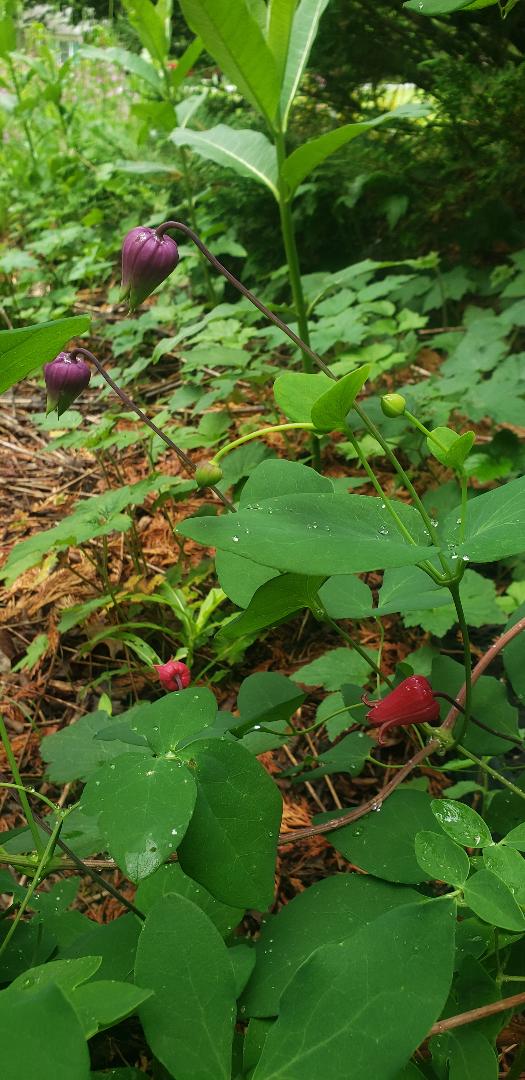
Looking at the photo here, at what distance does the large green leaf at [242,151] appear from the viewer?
184 cm

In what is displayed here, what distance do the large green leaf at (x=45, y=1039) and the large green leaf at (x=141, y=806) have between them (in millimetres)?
117

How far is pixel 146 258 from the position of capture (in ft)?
3.03

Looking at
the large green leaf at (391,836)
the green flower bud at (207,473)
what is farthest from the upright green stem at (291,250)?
the large green leaf at (391,836)

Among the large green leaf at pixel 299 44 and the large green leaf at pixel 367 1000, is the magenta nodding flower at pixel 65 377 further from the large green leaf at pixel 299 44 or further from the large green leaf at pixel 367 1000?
the large green leaf at pixel 299 44

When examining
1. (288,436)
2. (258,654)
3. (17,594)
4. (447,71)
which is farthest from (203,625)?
(447,71)

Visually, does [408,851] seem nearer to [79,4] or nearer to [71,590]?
[71,590]

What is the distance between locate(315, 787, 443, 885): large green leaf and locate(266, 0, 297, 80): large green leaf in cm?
150

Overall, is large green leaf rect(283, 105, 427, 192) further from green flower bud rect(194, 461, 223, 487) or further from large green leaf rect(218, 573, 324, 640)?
large green leaf rect(218, 573, 324, 640)

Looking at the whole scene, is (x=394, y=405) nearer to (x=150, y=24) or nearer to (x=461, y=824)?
(x=461, y=824)

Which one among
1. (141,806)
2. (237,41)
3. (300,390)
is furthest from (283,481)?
(237,41)

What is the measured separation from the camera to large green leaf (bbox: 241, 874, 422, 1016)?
62 centimetres

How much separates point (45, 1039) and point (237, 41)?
1.71 meters

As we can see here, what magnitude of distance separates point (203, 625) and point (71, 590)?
0.39 meters

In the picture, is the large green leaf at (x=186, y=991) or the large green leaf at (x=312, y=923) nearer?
the large green leaf at (x=186, y=991)
